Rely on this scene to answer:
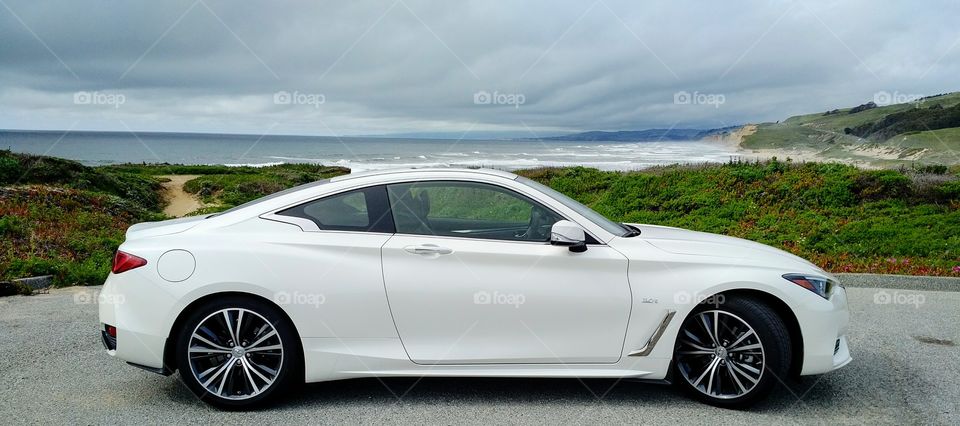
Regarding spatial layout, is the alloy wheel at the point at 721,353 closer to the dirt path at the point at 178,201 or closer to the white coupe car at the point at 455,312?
the white coupe car at the point at 455,312

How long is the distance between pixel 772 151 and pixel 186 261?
50.4 meters

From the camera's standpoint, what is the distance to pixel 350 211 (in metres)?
4.41

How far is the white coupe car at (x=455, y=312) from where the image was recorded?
164 inches

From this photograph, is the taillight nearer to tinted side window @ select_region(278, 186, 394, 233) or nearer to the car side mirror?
tinted side window @ select_region(278, 186, 394, 233)

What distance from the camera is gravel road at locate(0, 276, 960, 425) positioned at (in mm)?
4137

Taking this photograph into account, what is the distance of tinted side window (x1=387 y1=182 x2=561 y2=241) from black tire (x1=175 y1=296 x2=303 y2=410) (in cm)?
101

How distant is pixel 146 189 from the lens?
74.9ft

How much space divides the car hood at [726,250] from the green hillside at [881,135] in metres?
27.8

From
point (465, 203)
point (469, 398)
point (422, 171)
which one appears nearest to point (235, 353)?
point (469, 398)

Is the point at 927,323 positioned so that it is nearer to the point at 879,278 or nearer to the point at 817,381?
the point at 879,278

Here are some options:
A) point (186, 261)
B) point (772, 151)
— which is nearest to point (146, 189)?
point (186, 261)

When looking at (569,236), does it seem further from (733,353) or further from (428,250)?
(733,353)

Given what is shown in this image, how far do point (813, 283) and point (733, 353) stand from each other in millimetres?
695

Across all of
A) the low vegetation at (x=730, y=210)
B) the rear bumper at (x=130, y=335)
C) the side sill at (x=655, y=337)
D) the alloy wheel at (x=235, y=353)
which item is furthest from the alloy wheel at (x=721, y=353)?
the low vegetation at (x=730, y=210)
